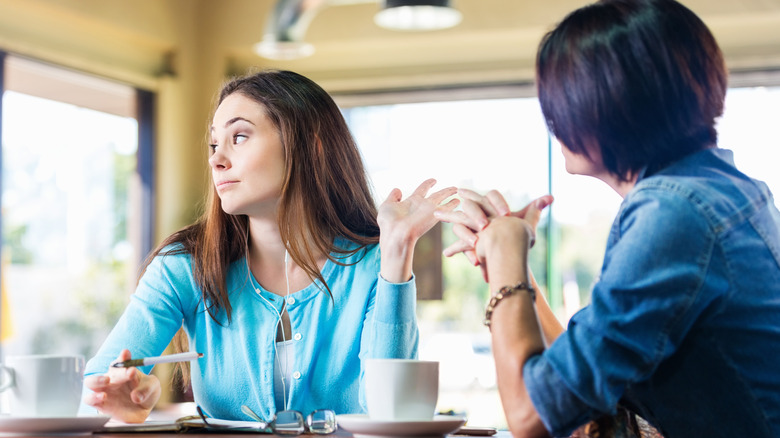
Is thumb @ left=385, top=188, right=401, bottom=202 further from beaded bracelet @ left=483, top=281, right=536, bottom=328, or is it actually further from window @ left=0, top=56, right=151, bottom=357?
Result: window @ left=0, top=56, right=151, bottom=357

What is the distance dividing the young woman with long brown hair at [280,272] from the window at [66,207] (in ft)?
8.72

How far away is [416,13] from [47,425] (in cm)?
188

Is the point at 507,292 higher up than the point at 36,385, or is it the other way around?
the point at 507,292

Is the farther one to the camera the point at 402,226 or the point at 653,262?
the point at 402,226

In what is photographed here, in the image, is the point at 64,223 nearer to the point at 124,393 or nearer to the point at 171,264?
the point at 171,264

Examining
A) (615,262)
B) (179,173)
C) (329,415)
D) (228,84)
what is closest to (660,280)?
(615,262)

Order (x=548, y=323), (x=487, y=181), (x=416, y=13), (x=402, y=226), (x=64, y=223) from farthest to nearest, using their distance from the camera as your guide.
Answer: (x=487, y=181) < (x=64, y=223) < (x=416, y=13) < (x=402, y=226) < (x=548, y=323)

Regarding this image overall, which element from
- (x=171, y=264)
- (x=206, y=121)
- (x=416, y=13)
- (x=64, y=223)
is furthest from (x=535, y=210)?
(x=64, y=223)

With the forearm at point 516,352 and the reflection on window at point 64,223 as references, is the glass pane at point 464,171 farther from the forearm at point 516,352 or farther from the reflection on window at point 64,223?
the forearm at point 516,352

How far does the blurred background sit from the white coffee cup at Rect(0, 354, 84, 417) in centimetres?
330

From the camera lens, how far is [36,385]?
3.83 feet

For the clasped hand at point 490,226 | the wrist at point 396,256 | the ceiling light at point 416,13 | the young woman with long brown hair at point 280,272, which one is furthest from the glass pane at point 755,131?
the clasped hand at point 490,226

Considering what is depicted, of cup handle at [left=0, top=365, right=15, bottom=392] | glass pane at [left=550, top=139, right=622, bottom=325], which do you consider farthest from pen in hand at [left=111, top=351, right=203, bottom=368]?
glass pane at [left=550, top=139, right=622, bottom=325]

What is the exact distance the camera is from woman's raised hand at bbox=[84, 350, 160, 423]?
1.32 metres
